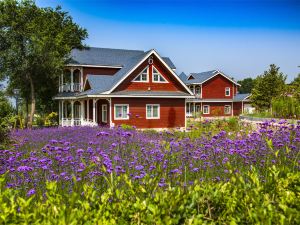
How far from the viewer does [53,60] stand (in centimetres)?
2884

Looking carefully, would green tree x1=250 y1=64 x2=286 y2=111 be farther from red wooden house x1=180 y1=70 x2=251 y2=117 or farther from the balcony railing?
the balcony railing

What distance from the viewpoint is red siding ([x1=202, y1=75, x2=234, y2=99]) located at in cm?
5266

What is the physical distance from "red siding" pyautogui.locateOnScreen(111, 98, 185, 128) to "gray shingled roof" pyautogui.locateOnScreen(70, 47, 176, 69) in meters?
8.95

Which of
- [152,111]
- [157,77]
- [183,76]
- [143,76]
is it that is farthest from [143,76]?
[183,76]

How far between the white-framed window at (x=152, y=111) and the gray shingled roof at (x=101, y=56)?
8985 mm

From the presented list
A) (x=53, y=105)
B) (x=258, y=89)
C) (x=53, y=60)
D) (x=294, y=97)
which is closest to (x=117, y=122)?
(x=53, y=60)

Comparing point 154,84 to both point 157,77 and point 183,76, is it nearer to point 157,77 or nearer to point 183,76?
point 157,77

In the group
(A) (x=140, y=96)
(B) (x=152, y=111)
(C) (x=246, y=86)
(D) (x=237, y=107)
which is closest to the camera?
(A) (x=140, y=96)

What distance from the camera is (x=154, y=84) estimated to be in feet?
93.5

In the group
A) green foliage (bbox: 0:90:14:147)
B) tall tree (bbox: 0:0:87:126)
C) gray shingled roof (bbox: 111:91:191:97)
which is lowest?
green foliage (bbox: 0:90:14:147)

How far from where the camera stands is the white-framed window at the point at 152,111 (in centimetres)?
2827

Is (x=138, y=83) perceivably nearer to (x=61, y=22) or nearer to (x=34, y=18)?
(x=34, y=18)

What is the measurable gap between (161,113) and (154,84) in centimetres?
252

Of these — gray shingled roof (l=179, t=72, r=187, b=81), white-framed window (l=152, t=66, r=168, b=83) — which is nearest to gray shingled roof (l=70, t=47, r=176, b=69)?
white-framed window (l=152, t=66, r=168, b=83)
